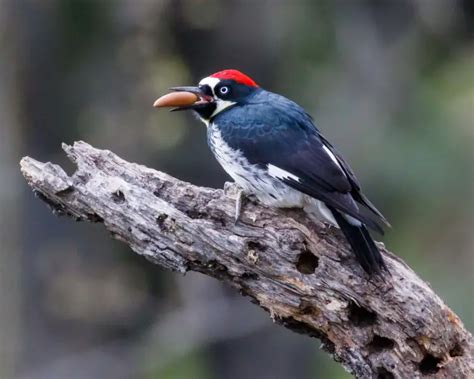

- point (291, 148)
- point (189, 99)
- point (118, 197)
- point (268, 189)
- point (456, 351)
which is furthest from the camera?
point (189, 99)

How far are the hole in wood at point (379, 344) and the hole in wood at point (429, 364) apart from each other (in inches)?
6.2

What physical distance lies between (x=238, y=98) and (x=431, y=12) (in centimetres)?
585

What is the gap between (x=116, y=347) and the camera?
11227 millimetres

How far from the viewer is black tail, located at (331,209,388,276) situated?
4.81m

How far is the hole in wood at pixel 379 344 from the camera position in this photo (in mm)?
4766

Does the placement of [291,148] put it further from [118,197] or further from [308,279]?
[118,197]

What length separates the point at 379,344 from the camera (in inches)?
189

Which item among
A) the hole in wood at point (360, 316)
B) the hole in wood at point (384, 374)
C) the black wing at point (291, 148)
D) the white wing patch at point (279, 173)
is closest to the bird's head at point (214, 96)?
the black wing at point (291, 148)

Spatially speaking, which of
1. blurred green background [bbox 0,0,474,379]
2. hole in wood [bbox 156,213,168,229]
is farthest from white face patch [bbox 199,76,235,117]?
blurred green background [bbox 0,0,474,379]

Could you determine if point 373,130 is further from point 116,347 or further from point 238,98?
point 238,98

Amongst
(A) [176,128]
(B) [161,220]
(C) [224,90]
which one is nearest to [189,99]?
(C) [224,90]

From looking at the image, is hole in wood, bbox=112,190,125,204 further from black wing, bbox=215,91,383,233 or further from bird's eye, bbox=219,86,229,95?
→ bird's eye, bbox=219,86,229,95

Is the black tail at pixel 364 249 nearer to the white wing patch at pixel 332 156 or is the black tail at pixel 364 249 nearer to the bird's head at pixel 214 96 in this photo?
the white wing patch at pixel 332 156

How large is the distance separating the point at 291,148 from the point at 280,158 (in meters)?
0.08
